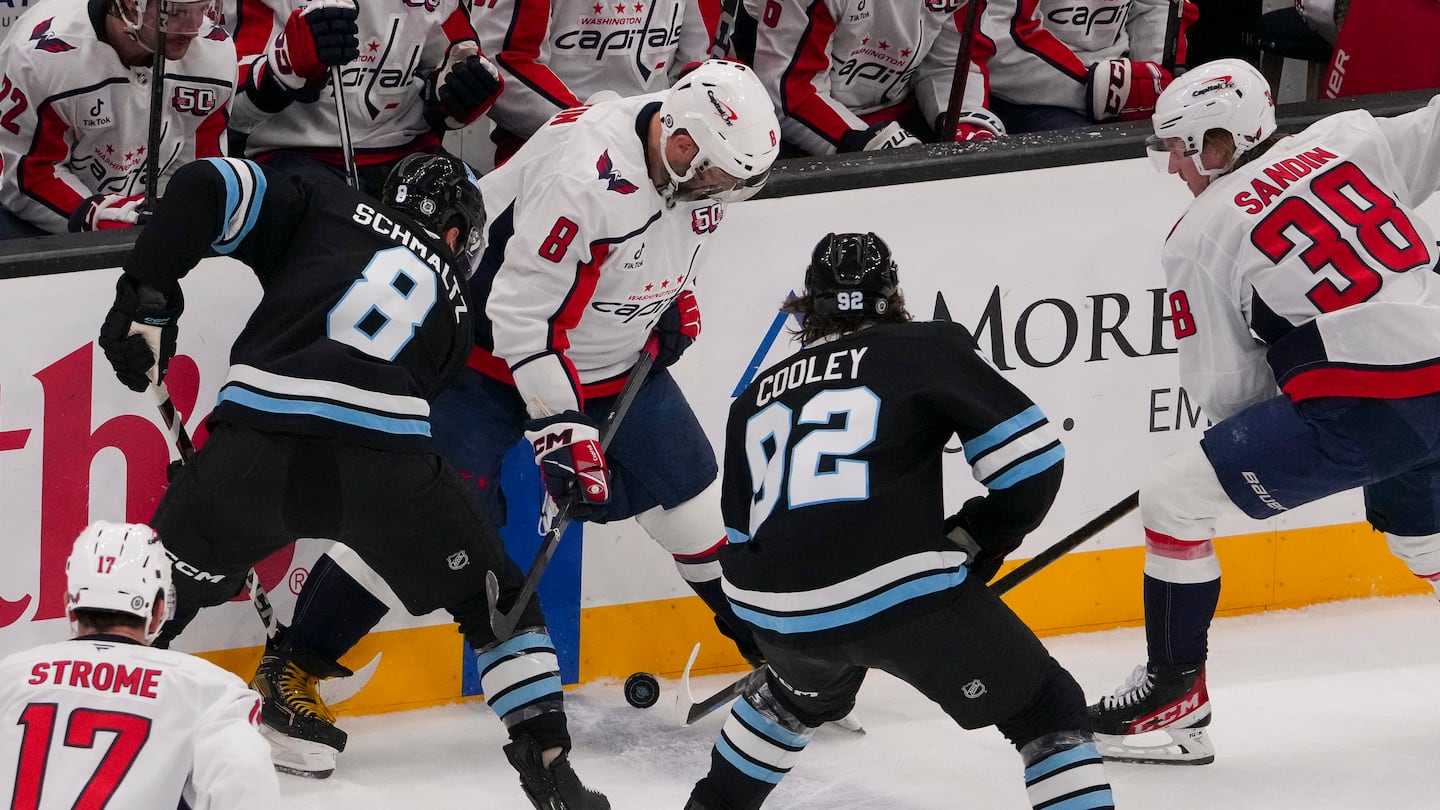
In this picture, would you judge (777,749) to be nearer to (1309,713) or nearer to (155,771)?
(155,771)

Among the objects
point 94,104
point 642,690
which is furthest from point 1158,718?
point 94,104

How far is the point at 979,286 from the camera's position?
3838 mm

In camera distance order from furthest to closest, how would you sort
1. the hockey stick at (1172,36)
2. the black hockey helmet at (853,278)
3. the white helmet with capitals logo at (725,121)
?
the hockey stick at (1172,36), the white helmet with capitals logo at (725,121), the black hockey helmet at (853,278)

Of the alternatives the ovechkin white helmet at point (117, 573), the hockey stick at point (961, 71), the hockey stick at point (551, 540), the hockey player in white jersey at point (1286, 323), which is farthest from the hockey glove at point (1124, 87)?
the ovechkin white helmet at point (117, 573)

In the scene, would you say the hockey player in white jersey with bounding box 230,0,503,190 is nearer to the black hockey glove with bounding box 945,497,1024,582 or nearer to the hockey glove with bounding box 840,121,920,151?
the hockey glove with bounding box 840,121,920,151

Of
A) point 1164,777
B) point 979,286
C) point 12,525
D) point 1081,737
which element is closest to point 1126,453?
point 979,286

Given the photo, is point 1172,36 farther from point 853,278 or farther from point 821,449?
point 821,449

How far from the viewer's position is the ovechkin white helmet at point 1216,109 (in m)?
3.31

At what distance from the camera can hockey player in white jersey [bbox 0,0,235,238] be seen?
375 centimetres

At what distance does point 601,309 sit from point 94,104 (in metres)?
1.17

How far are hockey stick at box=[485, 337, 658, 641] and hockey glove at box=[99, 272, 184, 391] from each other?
2.02 feet

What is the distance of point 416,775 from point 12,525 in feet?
2.64

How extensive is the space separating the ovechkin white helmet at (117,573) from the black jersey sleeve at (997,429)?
1.04 m

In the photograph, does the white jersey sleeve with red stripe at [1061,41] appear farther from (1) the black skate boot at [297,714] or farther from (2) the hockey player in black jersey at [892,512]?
(1) the black skate boot at [297,714]
